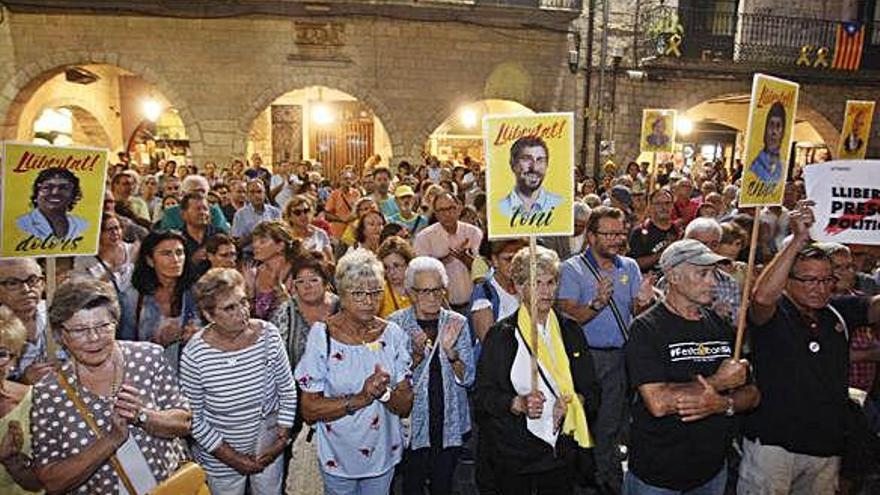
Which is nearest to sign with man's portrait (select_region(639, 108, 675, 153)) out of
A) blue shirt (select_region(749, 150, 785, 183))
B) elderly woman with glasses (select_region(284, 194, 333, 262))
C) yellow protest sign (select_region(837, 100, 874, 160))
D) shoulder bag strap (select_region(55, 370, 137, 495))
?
yellow protest sign (select_region(837, 100, 874, 160))

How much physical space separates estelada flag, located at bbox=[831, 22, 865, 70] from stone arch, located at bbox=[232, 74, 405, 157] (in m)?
12.7

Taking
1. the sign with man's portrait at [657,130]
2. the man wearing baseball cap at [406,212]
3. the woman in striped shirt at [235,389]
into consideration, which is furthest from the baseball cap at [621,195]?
the woman in striped shirt at [235,389]

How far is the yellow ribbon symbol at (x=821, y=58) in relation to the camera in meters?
17.8

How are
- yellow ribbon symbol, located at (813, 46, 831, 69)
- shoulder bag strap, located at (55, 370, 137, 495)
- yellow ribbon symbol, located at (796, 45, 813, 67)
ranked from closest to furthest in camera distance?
1. shoulder bag strap, located at (55, 370, 137, 495)
2. yellow ribbon symbol, located at (796, 45, 813, 67)
3. yellow ribbon symbol, located at (813, 46, 831, 69)

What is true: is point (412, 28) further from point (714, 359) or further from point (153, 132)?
point (714, 359)

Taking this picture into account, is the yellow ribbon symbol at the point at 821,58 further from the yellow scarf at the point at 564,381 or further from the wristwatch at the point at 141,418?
the wristwatch at the point at 141,418

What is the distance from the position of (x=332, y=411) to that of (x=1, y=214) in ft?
6.95

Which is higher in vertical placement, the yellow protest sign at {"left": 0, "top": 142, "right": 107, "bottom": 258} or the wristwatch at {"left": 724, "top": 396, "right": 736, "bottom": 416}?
the yellow protest sign at {"left": 0, "top": 142, "right": 107, "bottom": 258}

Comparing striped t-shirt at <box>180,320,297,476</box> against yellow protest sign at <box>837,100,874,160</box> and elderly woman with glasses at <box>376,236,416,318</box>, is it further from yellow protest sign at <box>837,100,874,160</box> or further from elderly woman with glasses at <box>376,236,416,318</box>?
yellow protest sign at <box>837,100,874,160</box>

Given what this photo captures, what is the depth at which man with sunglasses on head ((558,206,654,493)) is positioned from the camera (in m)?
4.65

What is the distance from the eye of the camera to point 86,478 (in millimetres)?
2631

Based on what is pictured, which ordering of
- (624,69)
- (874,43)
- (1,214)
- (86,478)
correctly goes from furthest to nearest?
(874,43), (624,69), (1,214), (86,478)

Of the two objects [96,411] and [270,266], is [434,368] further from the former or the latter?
[96,411]

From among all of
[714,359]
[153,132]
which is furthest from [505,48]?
[714,359]
